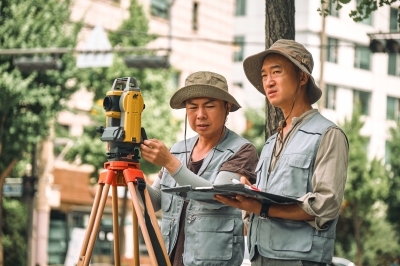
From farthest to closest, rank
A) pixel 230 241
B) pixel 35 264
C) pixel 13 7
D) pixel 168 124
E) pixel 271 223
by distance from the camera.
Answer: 1. pixel 168 124
2. pixel 35 264
3. pixel 13 7
4. pixel 230 241
5. pixel 271 223

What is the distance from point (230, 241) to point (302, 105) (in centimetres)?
85

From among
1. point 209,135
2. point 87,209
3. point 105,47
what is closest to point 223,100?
point 209,135

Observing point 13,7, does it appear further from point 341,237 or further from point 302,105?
point 341,237

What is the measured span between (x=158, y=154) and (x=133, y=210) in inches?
16.7

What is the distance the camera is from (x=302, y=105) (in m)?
4.40

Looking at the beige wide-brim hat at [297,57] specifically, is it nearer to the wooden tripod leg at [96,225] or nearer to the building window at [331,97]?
the wooden tripod leg at [96,225]

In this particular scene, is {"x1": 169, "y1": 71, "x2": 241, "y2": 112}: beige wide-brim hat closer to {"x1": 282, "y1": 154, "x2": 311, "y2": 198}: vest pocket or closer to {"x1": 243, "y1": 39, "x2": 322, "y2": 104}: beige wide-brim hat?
{"x1": 243, "y1": 39, "x2": 322, "y2": 104}: beige wide-brim hat

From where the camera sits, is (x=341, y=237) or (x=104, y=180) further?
(x=341, y=237)

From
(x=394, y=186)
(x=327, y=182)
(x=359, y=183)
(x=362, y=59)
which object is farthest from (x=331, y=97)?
(x=327, y=182)

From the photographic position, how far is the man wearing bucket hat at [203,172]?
4.56 m

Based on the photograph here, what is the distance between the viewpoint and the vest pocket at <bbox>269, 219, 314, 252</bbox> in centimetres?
404

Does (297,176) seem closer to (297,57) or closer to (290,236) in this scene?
(290,236)

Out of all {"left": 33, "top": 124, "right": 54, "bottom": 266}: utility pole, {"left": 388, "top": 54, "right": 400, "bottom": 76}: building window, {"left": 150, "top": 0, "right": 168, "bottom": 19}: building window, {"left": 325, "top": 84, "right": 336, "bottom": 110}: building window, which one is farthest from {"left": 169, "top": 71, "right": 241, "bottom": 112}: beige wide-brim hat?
{"left": 388, "top": 54, "right": 400, "bottom": 76}: building window

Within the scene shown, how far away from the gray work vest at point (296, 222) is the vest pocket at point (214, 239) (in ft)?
1.23
